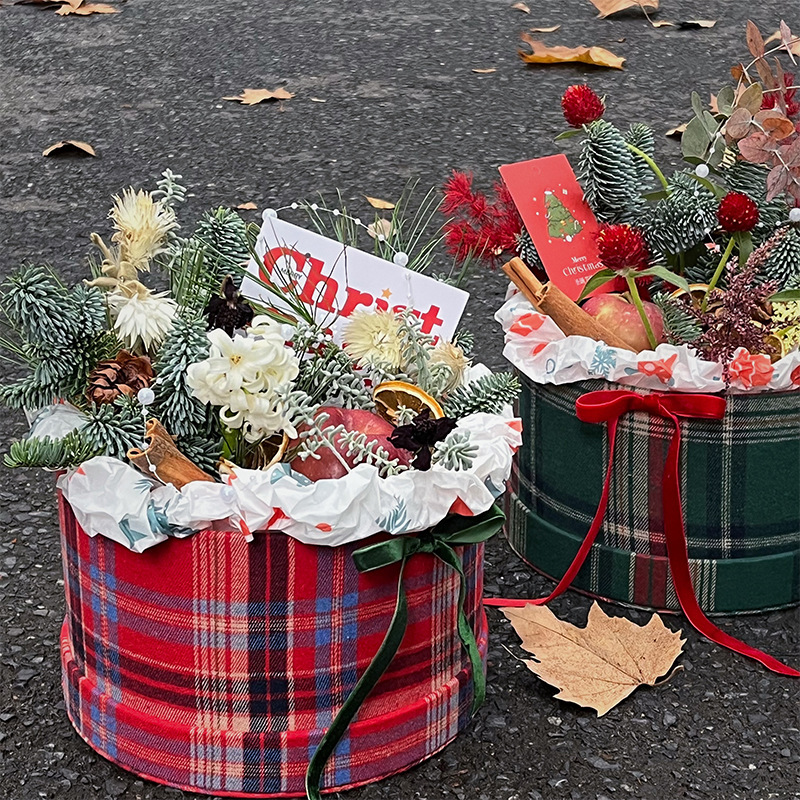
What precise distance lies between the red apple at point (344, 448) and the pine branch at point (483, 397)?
102 millimetres

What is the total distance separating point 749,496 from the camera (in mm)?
2098

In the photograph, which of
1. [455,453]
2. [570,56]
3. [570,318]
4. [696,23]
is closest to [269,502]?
[455,453]

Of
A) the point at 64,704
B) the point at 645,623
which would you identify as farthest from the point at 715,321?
the point at 64,704

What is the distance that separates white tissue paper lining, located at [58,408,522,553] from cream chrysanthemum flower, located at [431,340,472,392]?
0.72 ft

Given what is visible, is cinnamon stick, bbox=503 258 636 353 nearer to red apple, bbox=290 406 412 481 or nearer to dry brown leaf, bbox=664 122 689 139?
red apple, bbox=290 406 412 481

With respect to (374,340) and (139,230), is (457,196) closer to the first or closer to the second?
(374,340)

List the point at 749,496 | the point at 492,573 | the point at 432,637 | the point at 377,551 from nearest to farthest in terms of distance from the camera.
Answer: the point at 377,551 < the point at 432,637 < the point at 749,496 < the point at 492,573

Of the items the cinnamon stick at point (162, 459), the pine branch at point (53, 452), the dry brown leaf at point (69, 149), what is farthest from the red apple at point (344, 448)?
the dry brown leaf at point (69, 149)

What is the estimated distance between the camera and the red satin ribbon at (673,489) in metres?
2.03

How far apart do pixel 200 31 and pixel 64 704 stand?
429 cm

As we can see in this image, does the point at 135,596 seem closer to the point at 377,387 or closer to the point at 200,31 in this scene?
the point at 377,387

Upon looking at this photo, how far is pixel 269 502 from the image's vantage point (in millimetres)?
1572

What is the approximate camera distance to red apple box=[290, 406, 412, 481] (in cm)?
168

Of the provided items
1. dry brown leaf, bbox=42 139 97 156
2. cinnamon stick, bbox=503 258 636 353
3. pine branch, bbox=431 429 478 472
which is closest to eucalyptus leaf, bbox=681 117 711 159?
cinnamon stick, bbox=503 258 636 353
